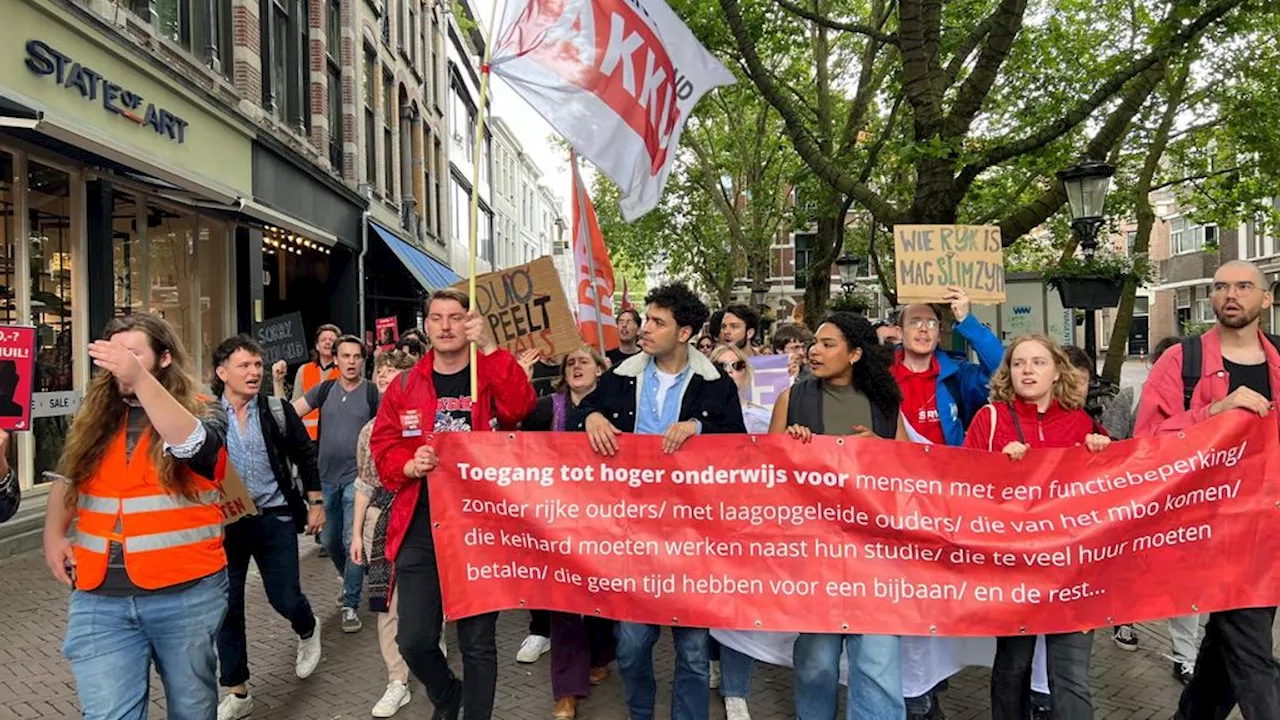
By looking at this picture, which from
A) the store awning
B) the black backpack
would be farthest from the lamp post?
the store awning

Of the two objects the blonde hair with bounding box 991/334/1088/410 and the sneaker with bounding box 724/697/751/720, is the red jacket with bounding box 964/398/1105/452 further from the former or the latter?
the sneaker with bounding box 724/697/751/720

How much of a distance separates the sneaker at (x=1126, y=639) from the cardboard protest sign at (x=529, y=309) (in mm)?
3680

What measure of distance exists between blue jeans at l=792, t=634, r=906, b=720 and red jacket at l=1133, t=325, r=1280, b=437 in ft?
5.10

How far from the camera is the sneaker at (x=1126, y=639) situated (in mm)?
5391

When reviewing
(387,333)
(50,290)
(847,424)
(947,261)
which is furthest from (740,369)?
(50,290)

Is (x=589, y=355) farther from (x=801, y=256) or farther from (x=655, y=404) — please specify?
(x=801, y=256)

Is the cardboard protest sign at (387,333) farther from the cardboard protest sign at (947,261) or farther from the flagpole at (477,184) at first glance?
the cardboard protest sign at (947,261)

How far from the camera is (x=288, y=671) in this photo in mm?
5152

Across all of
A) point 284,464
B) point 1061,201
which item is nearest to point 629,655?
point 284,464

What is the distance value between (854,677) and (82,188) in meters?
9.59

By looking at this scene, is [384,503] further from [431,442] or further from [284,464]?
[431,442]

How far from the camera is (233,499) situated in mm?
3359

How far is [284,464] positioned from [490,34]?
244cm

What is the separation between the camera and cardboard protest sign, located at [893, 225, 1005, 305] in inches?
195
